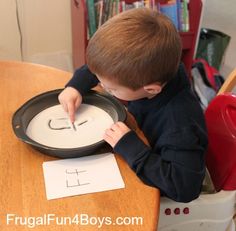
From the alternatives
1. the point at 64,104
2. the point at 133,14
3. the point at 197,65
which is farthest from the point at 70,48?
the point at 133,14

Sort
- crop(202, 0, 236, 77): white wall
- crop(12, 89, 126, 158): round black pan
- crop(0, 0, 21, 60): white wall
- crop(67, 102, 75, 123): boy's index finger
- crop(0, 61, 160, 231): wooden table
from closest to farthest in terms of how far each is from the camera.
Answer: crop(0, 61, 160, 231): wooden table → crop(12, 89, 126, 158): round black pan → crop(67, 102, 75, 123): boy's index finger → crop(0, 0, 21, 60): white wall → crop(202, 0, 236, 77): white wall

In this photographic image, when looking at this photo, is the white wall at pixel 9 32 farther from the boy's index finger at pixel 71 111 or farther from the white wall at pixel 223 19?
the white wall at pixel 223 19

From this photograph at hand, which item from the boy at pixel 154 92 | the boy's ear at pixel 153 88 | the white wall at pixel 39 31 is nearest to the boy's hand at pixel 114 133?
the boy at pixel 154 92

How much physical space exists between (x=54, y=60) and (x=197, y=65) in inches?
36.5

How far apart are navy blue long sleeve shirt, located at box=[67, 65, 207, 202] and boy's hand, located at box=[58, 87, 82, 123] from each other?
0.19 metres

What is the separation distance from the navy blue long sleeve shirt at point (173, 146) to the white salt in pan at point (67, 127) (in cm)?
10

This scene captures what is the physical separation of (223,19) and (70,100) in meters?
2.83

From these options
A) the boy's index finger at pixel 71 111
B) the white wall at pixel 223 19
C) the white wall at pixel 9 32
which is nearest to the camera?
the boy's index finger at pixel 71 111

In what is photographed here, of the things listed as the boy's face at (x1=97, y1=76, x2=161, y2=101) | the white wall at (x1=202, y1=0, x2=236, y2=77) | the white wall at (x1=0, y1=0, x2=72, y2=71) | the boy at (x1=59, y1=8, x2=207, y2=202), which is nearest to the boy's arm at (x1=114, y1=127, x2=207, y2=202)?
the boy at (x1=59, y1=8, x2=207, y2=202)

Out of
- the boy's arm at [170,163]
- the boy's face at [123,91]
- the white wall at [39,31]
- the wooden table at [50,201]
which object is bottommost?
the white wall at [39,31]

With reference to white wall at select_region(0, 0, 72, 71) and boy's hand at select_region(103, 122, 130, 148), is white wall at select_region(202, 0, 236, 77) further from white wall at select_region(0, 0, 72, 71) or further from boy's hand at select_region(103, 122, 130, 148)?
boy's hand at select_region(103, 122, 130, 148)

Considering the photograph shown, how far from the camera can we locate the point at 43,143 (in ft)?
2.69

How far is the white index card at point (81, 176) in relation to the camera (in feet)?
2.42

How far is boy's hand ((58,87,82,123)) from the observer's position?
93 centimetres
